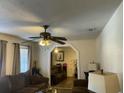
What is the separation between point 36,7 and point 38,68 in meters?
6.17

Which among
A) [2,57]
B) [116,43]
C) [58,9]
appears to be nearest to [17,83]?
[2,57]

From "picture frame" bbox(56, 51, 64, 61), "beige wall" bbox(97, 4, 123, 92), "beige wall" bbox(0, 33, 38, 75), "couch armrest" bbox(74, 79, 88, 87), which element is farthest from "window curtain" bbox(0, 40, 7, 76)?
"picture frame" bbox(56, 51, 64, 61)

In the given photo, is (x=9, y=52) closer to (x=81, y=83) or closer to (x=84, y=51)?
(x=81, y=83)

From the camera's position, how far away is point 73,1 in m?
2.69

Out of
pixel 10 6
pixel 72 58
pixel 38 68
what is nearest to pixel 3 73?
pixel 38 68

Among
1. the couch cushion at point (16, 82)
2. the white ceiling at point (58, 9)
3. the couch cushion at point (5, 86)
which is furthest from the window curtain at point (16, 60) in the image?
the white ceiling at point (58, 9)

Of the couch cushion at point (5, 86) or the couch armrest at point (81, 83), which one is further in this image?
the couch armrest at point (81, 83)

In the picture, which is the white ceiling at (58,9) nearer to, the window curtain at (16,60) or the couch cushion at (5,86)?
the couch cushion at (5,86)

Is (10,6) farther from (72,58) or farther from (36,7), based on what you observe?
(72,58)

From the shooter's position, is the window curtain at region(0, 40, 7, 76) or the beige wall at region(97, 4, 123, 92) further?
the window curtain at region(0, 40, 7, 76)

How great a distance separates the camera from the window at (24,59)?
7.50m

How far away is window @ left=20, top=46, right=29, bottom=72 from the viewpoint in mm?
7496

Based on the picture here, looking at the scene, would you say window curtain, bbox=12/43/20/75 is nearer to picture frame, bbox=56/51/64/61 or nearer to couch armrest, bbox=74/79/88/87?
couch armrest, bbox=74/79/88/87

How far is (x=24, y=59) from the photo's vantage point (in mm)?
7754
